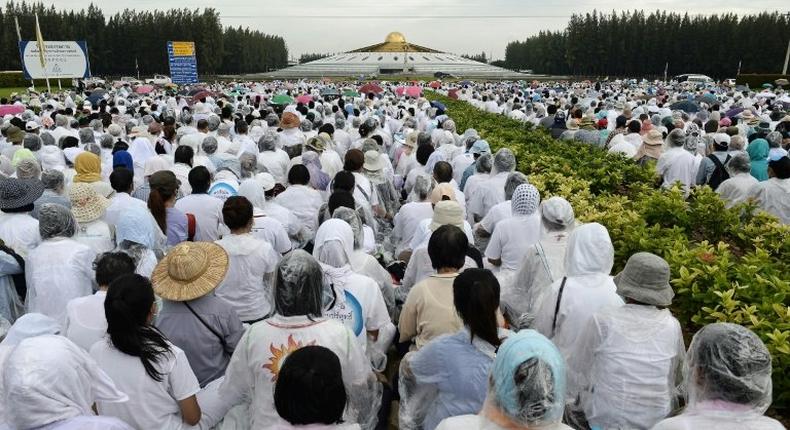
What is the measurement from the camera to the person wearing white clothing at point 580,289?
326cm

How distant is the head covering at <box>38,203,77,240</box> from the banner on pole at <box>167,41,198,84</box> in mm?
29286

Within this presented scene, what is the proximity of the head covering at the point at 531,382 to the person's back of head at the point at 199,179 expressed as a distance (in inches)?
176

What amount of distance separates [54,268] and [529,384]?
142 inches

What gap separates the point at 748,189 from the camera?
22.9 feet

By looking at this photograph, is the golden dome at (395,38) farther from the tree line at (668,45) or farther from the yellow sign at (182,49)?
the yellow sign at (182,49)

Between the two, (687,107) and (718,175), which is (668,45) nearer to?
(687,107)

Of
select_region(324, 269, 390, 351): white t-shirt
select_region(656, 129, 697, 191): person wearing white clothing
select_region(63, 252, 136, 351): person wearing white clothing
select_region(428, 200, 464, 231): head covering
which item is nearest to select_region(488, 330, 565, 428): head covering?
select_region(324, 269, 390, 351): white t-shirt

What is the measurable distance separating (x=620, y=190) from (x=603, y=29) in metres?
75.7

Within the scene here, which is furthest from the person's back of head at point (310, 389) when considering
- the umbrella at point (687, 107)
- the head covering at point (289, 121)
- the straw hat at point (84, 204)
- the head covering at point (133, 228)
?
the umbrella at point (687, 107)

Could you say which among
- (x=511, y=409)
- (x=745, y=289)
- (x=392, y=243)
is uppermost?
(x=511, y=409)

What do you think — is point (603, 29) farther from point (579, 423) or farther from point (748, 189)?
point (579, 423)

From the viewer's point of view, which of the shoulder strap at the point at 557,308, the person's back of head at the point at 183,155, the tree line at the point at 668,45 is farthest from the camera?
the tree line at the point at 668,45

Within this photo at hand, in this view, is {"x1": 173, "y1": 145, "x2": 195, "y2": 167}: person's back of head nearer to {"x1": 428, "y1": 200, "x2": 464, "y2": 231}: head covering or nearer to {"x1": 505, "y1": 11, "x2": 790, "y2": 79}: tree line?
{"x1": 428, "y1": 200, "x2": 464, "y2": 231}: head covering

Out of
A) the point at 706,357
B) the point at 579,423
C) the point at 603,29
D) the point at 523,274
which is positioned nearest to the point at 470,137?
the point at 523,274
